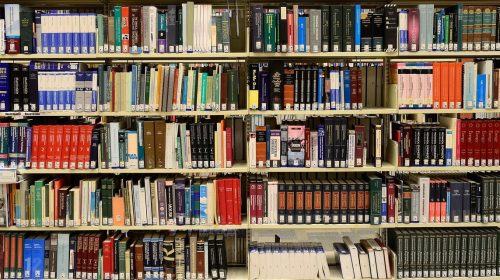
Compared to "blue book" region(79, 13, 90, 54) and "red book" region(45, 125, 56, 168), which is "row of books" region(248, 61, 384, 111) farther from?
"red book" region(45, 125, 56, 168)

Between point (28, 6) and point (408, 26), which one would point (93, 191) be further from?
point (408, 26)

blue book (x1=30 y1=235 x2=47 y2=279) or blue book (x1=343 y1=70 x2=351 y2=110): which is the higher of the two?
blue book (x1=343 y1=70 x2=351 y2=110)

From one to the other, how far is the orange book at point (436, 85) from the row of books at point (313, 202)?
25.5 inches

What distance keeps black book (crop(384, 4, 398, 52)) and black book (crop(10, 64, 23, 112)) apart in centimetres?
251

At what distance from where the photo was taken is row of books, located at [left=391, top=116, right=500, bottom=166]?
3104 mm

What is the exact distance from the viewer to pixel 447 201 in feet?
10.3

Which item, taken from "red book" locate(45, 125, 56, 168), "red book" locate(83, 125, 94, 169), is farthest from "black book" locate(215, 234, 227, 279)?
"red book" locate(45, 125, 56, 168)

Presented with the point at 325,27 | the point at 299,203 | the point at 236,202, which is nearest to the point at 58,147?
the point at 236,202

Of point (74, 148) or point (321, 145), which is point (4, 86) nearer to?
point (74, 148)

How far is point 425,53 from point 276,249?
1.70 m

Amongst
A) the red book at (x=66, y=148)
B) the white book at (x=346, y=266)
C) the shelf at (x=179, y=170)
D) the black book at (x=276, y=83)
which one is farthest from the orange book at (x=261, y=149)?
the red book at (x=66, y=148)

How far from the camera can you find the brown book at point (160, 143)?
3088 mm

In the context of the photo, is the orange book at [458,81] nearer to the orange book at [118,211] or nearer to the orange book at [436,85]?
the orange book at [436,85]

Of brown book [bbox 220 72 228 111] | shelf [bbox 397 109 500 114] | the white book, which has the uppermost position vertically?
brown book [bbox 220 72 228 111]
